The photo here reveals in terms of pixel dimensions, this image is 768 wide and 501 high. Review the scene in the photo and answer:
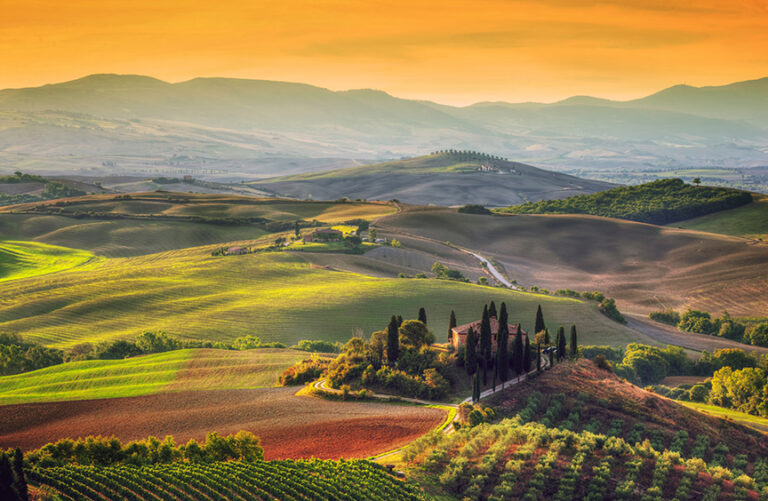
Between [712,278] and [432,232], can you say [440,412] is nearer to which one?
[712,278]

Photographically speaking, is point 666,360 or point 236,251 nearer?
point 666,360

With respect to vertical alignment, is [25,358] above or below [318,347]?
above

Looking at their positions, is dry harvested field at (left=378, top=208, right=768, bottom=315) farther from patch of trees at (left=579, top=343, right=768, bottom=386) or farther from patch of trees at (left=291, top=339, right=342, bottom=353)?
patch of trees at (left=291, top=339, right=342, bottom=353)

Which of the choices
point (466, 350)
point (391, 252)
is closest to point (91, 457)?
point (466, 350)

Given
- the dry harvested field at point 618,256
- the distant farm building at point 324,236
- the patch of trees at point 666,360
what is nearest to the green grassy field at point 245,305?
the patch of trees at point 666,360

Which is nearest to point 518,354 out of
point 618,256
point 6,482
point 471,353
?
point 471,353

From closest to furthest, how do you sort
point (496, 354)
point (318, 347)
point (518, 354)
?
point (496, 354)
point (518, 354)
point (318, 347)

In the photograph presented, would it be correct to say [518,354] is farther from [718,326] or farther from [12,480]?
[718,326]
